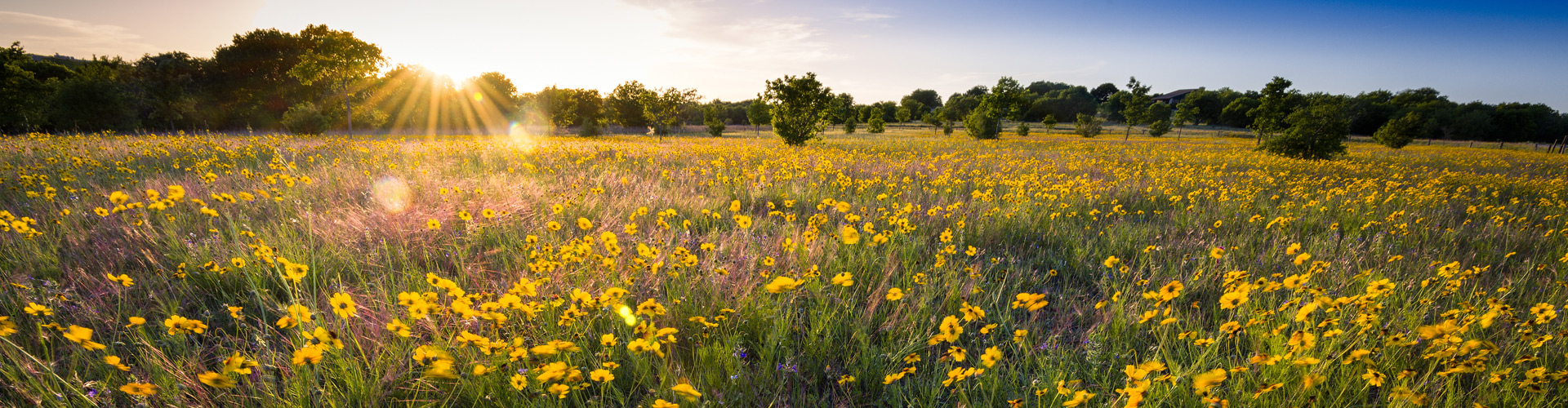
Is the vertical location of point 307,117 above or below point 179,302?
above

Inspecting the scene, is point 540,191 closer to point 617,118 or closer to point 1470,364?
point 1470,364

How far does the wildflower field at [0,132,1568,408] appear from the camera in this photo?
1.68 m

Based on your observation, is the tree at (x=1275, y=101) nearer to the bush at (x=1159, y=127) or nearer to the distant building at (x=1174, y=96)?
the bush at (x=1159, y=127)

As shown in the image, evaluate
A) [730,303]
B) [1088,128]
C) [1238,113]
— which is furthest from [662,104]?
[1238,113]

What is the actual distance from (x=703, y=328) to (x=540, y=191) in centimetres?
347

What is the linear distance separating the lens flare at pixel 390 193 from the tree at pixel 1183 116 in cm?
5140

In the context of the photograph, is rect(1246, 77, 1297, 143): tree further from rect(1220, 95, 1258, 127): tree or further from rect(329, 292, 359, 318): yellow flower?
rect(1220, 95, 1258, 127): tree

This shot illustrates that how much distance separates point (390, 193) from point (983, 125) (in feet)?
119

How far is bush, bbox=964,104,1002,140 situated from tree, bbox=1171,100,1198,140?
58.1ft

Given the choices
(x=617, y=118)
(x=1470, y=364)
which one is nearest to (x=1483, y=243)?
(x=1470, y=364)

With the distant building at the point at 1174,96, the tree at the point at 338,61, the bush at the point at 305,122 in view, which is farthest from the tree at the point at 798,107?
the distant building at the point at 1174,96

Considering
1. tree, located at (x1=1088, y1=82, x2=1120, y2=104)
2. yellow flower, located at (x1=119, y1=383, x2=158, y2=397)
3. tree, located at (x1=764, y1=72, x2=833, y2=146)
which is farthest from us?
tree, located at (x1=1088, y1=82, x2=1120, y2=104)

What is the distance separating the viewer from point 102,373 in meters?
1.80

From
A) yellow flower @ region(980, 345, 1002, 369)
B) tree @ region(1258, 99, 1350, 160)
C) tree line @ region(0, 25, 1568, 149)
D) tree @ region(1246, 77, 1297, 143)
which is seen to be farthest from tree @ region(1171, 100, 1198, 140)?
yellow flower @ region(980, 345, 1002, 369)
